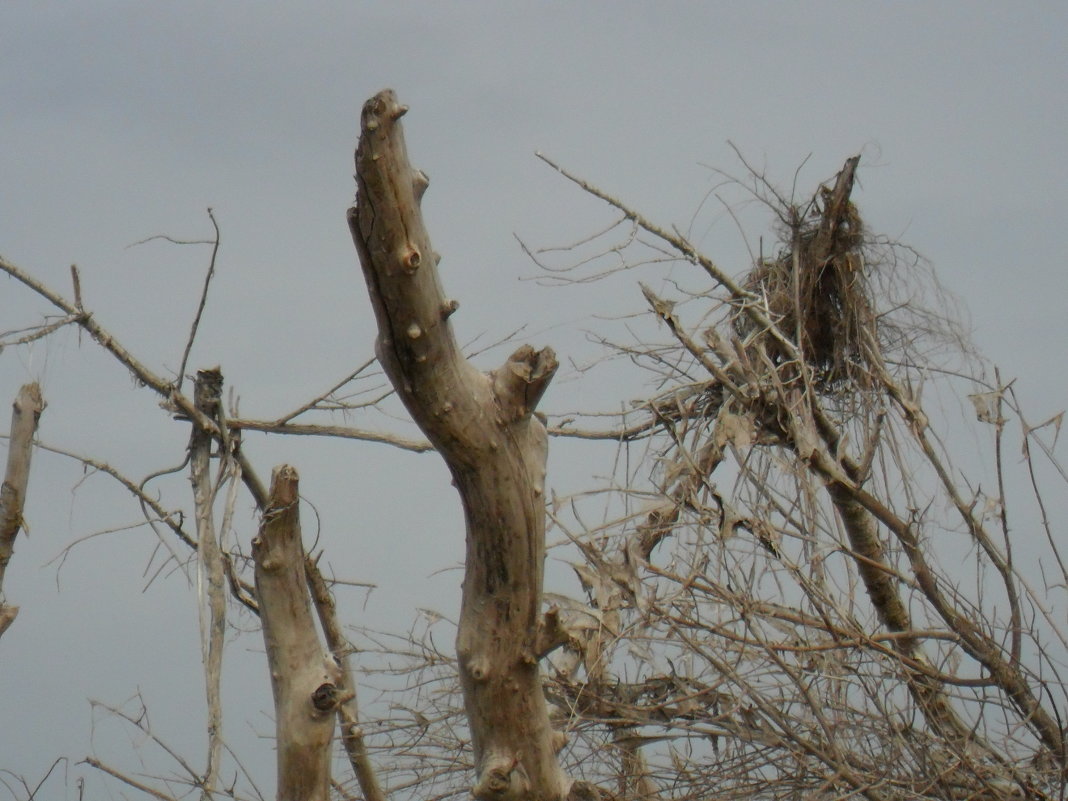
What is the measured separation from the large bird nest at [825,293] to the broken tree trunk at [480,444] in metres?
3.31

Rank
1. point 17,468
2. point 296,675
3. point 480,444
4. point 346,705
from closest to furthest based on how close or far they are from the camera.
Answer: point 480,444, point 296,675, point 17,468, point 346,705

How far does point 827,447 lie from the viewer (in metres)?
5.80

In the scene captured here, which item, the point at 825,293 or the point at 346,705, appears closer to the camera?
the point at 346,705

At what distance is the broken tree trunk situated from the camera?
234cm

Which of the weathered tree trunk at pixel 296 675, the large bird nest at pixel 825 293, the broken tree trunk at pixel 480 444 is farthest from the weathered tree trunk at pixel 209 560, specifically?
the large bird nest at pixel 825 293

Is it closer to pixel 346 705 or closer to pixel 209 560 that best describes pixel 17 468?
pixel 209 560

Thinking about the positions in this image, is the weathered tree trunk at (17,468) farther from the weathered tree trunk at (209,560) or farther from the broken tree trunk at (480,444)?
the broken tree trunk at (480,444)

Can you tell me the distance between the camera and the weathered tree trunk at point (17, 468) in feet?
16.3

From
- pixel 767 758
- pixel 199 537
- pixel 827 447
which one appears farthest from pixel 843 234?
pixel 199 537

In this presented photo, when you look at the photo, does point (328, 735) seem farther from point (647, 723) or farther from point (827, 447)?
point (827, 447)

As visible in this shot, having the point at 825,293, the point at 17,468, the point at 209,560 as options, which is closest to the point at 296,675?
the point at 209,560

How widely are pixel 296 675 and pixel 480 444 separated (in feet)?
5.20

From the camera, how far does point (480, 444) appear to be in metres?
2.72

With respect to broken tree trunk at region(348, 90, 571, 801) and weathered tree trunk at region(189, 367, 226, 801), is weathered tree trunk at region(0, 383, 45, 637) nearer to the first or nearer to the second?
weathered tree trunk at region(189, 367, 226, 801)
